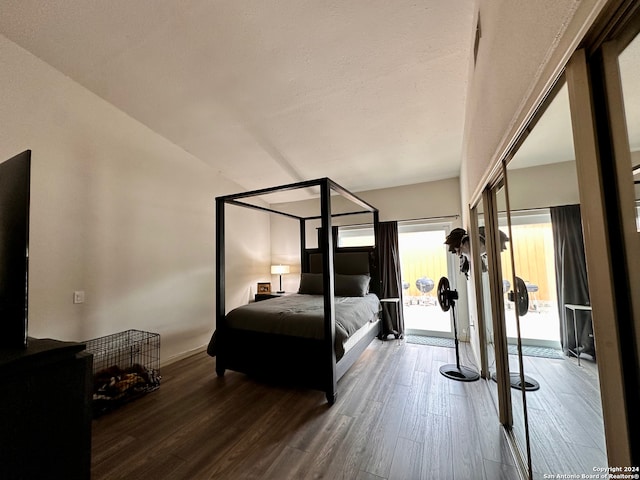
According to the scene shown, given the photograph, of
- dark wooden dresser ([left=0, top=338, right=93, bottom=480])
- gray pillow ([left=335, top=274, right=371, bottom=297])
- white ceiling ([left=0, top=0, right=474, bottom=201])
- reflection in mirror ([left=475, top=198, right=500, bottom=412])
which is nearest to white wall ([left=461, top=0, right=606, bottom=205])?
white ceiling ([left=0, top=0, right=474, bottom=201])

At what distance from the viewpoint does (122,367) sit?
2648 millimetres

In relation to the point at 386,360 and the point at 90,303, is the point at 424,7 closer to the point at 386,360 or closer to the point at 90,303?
the point at 386,360

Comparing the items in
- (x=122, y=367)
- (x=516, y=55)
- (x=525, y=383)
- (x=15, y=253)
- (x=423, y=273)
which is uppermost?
(x=516, y=55)

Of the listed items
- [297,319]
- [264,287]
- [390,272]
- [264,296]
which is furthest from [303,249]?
[297,319]

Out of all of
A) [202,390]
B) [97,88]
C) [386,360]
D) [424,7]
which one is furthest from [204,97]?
[386,360]

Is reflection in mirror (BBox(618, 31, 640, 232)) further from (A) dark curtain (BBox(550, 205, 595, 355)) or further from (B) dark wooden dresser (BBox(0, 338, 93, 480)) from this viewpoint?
(B) dark wooden dresser (BBox(0, 338, 93, 480))

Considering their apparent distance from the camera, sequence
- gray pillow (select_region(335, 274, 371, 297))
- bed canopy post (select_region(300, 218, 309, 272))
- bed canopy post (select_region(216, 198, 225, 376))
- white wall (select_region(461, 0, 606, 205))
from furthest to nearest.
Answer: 1. bed canopy post (select_region(300, 218, 309, 272))
2. gray pillow (select_region(335, 274, 371, 297))
3. bed canopy post (select_region(216, 198, 225, 376))
4. white wall (select_region(461, 0, 606, 205))

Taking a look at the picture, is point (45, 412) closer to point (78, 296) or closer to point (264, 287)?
point (78, 296)

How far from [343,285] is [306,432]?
2222mm

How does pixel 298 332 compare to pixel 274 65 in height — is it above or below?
below

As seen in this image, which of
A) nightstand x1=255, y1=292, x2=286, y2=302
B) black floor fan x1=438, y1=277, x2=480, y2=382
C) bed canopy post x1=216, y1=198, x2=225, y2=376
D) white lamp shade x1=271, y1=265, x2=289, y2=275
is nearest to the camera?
black floor fan x1=438, y1=277, x2=480, y2=382

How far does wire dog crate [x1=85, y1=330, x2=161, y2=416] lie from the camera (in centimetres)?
220

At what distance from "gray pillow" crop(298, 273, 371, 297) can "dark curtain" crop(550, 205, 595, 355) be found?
9.40 feet

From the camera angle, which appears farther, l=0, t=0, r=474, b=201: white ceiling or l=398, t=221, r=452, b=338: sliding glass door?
l=398, t=221, r=452, b=338: sliding glass door
